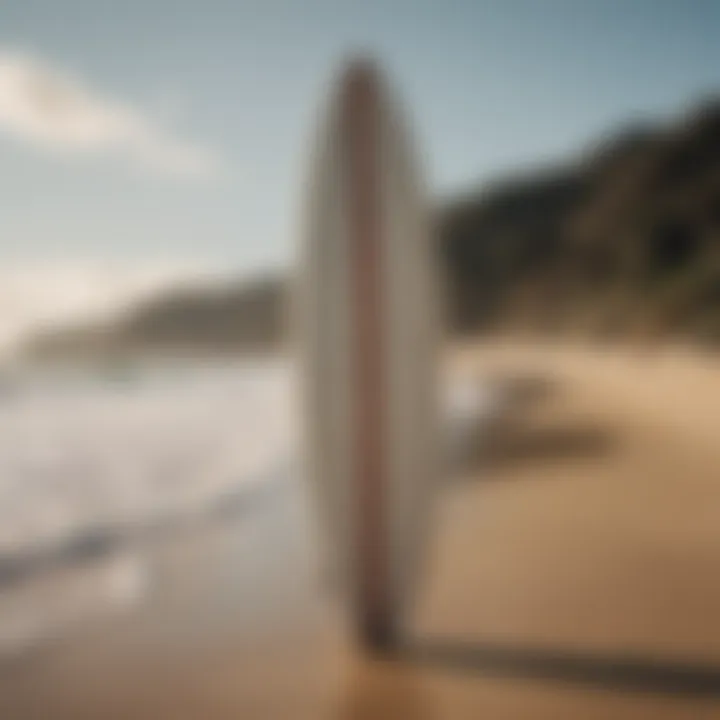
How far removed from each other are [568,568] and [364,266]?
670mm

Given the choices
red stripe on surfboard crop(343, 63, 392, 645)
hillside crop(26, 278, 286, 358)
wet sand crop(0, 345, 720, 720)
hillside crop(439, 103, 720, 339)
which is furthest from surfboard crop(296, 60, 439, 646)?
hillside crop(26, 278, 286, 358)

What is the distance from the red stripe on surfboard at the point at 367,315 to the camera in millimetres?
1046

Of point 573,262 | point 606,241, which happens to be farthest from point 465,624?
point 573,262

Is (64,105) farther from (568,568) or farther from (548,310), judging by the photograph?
(548,310)

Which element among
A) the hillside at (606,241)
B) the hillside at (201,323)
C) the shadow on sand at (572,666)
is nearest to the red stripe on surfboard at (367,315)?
the shadow on sand at (572,666)

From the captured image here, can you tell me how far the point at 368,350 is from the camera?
109 cm

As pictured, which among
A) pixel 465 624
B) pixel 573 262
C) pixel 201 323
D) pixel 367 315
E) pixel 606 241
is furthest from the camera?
pixel 573 262

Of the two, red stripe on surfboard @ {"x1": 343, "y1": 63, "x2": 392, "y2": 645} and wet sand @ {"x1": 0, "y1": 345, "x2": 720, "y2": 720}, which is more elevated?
red stripe on surfboard @ {"x1": 343, "y1": 63, "x2": 392, "y2": 645}

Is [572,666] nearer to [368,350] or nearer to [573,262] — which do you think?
[368,350]

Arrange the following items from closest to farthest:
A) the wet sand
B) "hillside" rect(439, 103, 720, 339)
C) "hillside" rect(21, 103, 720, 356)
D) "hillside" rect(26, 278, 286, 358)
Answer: the wet sand < "hillside" rect(439, 103, 720, 339) < "hillside" rect(21, 103, 720, 356) < "hillside" rect(26, 278, 286, 358)

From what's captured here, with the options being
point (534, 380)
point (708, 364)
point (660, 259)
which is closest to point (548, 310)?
point (660, 259)

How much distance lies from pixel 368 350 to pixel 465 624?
448 mm

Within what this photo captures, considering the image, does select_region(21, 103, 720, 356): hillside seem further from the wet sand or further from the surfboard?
the surfboard

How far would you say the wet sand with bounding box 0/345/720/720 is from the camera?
3.36 ft
